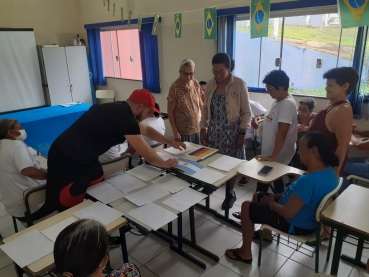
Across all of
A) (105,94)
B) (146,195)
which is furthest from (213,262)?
(105,94)

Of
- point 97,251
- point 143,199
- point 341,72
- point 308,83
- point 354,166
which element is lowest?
point 354,166

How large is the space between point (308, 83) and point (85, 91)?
4.79 meters

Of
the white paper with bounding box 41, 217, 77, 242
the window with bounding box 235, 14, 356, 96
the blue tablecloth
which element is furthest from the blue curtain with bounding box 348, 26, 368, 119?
the blue tablecloth

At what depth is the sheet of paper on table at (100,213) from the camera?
1626 millimetres

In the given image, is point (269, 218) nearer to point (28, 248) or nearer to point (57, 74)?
point (28, 248)

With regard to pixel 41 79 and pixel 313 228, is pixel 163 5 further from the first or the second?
pixel 313 228

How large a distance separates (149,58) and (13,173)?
12.2ft

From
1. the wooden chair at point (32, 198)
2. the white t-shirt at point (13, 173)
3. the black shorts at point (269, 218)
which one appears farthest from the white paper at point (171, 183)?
the white t-shirt at point (13, 173)

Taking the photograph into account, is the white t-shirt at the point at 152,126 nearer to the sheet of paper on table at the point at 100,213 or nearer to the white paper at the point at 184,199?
the white paper at the point at 184,199

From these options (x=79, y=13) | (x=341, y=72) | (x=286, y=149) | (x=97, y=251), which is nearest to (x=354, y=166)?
(x=286, y=149)

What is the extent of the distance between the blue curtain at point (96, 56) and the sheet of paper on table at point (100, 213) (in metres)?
5.35

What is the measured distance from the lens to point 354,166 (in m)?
2.88

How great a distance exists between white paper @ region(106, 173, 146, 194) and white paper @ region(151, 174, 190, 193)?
12 centimetres

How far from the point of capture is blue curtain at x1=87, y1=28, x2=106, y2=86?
20.8 feet
